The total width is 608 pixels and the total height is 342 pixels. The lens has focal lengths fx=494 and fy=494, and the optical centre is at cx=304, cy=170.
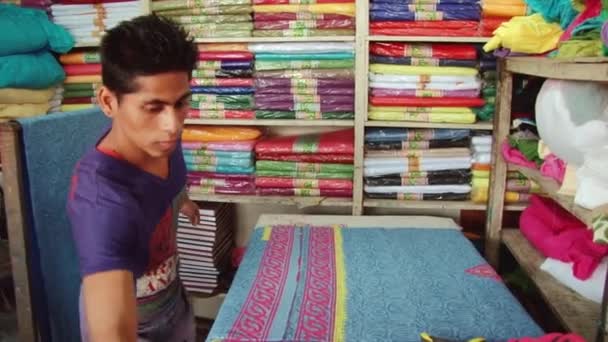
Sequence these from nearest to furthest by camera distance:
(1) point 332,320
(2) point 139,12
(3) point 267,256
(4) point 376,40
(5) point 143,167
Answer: (5) point 143,167 → (1) point 332,320 → (3) point 267,256 → (4) point 376,40 → (2) point 139,12

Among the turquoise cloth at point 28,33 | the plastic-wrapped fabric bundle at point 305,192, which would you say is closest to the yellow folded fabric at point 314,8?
the plastic-wrapped fabric bundle at point 305,192

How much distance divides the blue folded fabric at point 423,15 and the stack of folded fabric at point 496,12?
0.03 meters

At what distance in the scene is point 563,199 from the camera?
1433 millimetres

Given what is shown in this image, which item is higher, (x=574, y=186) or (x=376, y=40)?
(x=376, y=40)

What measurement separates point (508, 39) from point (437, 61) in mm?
437

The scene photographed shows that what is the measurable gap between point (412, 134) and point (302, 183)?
21.9 inches

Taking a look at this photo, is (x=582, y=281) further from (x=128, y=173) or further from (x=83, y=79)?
(x=83, y=79)

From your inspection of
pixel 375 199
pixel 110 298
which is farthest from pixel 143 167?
pixel 375 199

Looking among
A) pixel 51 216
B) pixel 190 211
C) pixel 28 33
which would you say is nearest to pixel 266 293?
pixel 190 211

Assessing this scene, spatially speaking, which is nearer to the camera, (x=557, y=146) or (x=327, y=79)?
(x=557, y=146)

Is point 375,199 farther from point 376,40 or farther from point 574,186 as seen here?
point 574,186

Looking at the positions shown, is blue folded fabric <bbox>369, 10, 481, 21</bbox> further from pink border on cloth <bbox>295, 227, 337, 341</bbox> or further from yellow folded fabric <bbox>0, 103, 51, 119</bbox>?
yellow folded fabric <bbox>0, 103, 51, 119</bbox>

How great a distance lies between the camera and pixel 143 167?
1.19 meters

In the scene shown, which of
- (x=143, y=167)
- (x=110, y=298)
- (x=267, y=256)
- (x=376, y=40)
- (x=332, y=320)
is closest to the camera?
(x=110, y=298)
